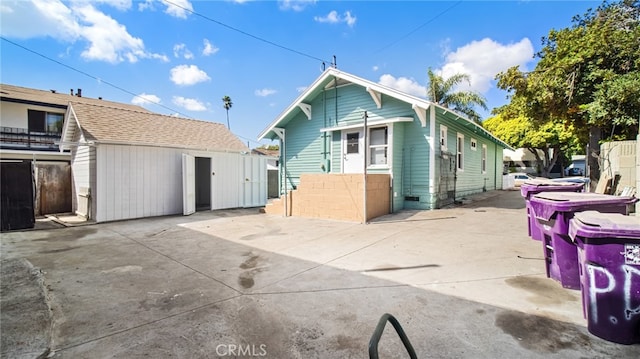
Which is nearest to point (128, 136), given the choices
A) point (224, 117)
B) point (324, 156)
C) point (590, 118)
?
point (324, 156)

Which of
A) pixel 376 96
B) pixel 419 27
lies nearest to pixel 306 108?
pixel 376 96

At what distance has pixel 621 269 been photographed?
2.27 metres

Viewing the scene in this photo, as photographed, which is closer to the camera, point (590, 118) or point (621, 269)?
point (621, 269)

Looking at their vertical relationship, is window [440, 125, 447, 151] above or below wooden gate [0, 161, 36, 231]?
above

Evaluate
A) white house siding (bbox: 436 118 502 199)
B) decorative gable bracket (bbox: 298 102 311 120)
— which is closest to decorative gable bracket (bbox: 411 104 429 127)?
white house siding (bbox: 436 118 502 199)

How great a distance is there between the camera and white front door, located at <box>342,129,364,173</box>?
10500 mm

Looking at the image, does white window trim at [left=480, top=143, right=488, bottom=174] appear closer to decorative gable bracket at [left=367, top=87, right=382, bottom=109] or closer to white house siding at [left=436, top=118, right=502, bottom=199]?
white house siding at [left=436, top=118, right=502, bottom=199]

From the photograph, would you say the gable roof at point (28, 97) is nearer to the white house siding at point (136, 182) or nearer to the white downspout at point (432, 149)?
the white house siding at point (136, 182)

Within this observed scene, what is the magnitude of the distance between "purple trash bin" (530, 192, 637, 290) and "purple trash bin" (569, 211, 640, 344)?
0.88m

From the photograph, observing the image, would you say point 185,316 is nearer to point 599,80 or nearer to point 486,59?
point 599,80

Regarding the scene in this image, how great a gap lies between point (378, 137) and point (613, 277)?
838cm

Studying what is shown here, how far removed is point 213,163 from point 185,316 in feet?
33.0

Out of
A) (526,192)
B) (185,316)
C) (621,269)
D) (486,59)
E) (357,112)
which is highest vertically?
(486,59)

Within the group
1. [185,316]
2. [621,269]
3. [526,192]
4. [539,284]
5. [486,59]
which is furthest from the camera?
[486,59]
